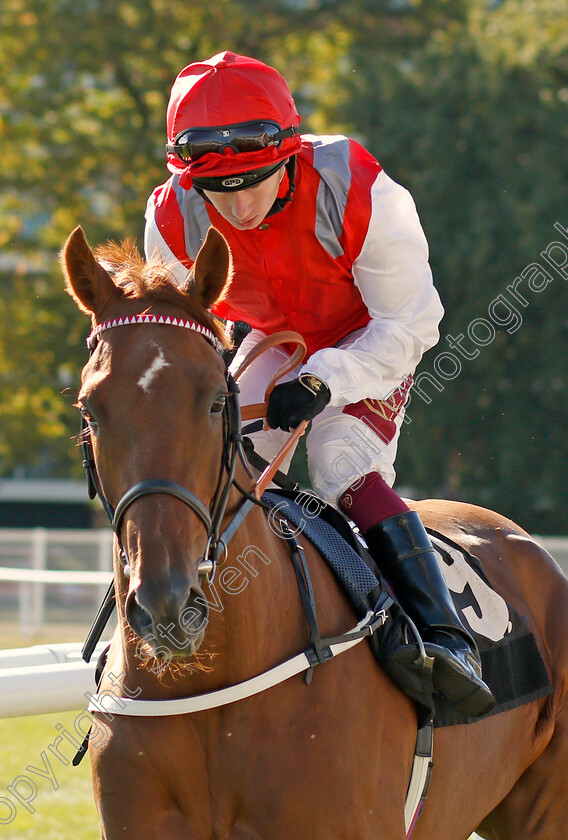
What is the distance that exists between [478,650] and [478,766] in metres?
0.34

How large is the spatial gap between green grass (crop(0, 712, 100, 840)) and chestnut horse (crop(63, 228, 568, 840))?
224cm

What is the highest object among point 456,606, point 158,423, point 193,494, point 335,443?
point 158,423

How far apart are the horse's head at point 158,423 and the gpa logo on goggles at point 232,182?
1.59ft

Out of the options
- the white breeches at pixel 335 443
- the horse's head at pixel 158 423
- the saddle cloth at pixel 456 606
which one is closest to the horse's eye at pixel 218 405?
the horse's head at pixel 158 423

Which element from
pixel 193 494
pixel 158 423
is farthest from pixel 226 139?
pixel 193 494

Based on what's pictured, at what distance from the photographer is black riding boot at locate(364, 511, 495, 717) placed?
9.84ft

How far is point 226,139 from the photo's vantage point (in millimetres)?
2982

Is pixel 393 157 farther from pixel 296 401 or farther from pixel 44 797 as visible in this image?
pixel 296 401

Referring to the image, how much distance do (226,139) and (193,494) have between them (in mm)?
1120

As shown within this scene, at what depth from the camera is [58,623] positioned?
45.8 feet

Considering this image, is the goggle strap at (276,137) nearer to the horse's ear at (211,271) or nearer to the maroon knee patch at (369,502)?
the horse's ear at (211,271)

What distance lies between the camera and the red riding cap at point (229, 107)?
3002 millimetres

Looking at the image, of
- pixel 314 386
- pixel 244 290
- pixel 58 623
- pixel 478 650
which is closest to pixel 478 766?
pixel 478 650

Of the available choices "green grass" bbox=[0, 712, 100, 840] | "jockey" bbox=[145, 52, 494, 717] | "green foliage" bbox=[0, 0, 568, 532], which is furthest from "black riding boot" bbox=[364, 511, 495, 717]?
"green foliage" bbox=[0, 0, 568, 532]
